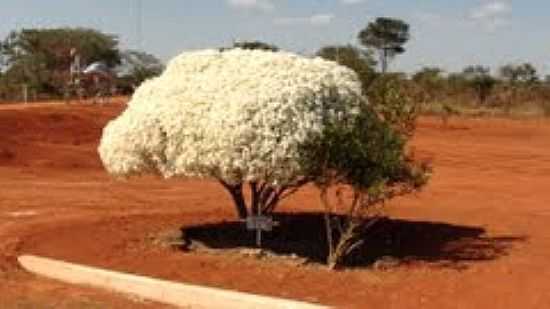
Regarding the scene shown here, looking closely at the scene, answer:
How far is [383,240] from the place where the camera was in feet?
55.1

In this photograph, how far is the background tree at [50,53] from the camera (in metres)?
57.7

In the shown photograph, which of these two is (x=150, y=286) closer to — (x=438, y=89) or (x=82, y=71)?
(x=82, y=71)

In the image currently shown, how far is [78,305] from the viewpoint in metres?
12.3

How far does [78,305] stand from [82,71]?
3745 centimetres

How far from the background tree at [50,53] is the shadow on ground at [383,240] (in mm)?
37205

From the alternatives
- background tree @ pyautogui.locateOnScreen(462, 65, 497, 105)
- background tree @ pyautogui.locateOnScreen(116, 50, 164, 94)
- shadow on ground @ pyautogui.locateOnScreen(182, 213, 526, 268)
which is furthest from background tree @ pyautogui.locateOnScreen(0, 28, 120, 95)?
shadow on ground @ pyautogui.locateOnScreen(182, 213, 526, 268)

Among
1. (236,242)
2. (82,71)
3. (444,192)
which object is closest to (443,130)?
(82,71)

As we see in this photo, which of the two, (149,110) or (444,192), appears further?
(444,192)

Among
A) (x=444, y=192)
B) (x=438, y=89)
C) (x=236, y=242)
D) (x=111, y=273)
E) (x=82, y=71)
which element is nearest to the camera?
(x=111, y=273)

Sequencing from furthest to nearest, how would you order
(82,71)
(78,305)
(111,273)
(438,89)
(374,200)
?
1. (438,89)
2. (82,71)
3. (374,200)
4. (111,273)
5. (78,305)

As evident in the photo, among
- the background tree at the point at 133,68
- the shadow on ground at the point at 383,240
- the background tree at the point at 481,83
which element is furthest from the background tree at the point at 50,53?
the shadow on ground at the point at 383,240

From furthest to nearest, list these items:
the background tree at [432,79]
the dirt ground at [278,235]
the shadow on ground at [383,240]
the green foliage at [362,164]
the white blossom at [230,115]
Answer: the background tree at [432,79] < the shadow on ground at [383,240] < the green foliage at [362,164] < the white blossom at [230,115] < the dirt ground at [278,235]

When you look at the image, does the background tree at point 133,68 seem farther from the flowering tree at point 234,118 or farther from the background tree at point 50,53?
the flowering tree at point 234,118

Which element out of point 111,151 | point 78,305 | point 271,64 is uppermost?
point 271,64
